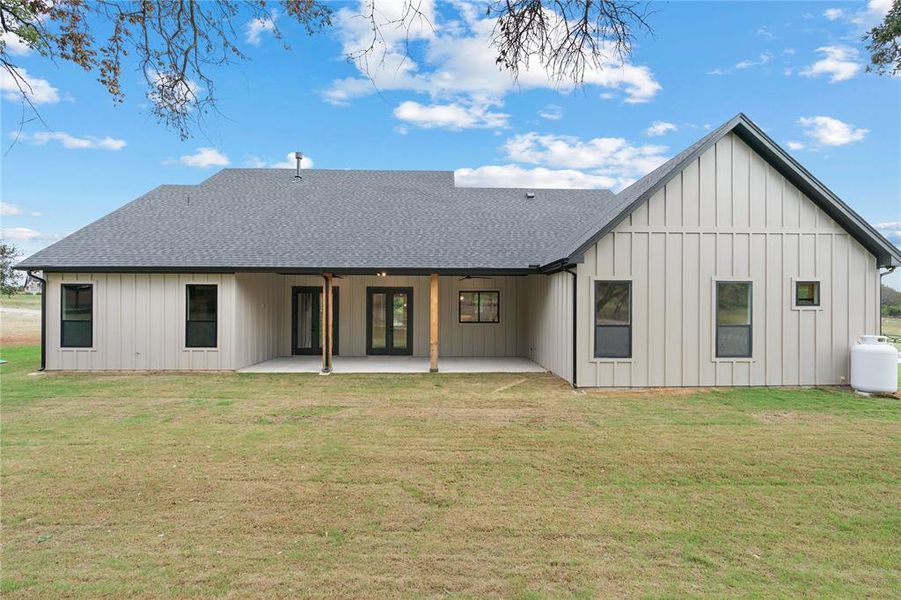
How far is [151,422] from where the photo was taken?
6477 mm

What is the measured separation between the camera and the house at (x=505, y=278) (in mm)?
8914

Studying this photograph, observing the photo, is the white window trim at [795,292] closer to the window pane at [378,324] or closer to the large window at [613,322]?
the large window at [613,322]

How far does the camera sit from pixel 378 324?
13.4 metres

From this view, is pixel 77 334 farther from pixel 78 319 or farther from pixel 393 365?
pixel 393 365

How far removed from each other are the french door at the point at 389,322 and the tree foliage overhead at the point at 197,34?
31.5 feet

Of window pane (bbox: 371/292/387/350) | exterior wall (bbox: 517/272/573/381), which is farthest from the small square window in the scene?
window pane (bbox: 371/292/387/350)

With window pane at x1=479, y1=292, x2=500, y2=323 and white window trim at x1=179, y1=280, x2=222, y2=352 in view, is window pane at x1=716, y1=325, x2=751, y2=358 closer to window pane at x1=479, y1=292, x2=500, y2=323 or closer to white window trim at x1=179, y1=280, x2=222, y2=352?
window pane at x1=479, y1=292, x2=500, y2=323

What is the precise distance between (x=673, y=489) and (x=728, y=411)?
12.8ft

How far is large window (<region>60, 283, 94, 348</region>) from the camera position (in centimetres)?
1055

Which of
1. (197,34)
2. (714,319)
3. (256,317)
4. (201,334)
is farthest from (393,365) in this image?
(197,34)

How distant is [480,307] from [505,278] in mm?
1167

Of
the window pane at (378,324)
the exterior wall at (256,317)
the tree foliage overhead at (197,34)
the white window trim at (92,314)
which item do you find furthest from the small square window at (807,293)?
the white window trim at (92,314)

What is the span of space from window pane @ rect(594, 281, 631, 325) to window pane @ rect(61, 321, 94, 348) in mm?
11679

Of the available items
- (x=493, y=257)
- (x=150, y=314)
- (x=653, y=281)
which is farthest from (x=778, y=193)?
(x=150, y=314)
